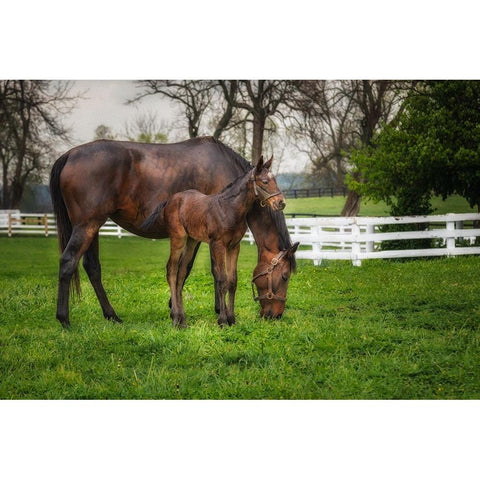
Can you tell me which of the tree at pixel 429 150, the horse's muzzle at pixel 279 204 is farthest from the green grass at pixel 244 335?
the horse's muzzle at pixel 279 204

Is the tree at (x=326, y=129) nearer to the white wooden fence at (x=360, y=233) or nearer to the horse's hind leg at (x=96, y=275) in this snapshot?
the white wooden fence at (x=360, y=233)

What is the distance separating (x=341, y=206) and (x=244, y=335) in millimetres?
2195

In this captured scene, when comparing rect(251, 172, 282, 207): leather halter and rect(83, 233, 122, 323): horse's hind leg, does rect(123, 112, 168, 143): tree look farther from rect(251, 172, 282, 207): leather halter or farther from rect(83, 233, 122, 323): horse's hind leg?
rect(251, 172, 282, 207): leather halter

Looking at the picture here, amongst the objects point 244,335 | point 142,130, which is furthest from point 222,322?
point 142,130

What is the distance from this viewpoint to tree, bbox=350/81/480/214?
7.01 meters

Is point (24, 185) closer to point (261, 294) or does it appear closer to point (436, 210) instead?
point (261, 294)

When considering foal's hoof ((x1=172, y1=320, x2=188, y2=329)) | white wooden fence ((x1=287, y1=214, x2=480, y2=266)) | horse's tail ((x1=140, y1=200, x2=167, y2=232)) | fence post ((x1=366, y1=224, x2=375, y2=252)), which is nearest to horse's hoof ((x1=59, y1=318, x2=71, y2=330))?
foal's hoof ((x1=172, y1=320, x2=188, y2=329))

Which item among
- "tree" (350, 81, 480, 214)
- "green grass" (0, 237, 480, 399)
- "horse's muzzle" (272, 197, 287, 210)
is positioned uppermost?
"tree" (350, 81, 480, 214)

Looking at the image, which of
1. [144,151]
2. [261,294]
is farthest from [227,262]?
[144,151]

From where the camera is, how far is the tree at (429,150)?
23.0 feet

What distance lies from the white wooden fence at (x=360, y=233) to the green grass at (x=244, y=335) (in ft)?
0.40

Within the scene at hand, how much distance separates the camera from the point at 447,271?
7219mm

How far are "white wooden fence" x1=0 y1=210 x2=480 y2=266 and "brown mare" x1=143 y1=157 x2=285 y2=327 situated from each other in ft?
3.29
